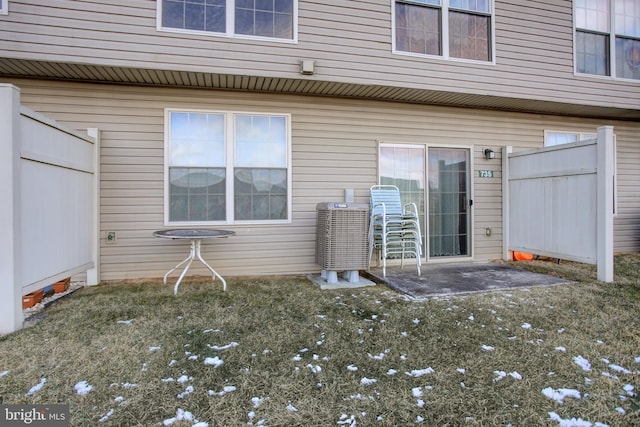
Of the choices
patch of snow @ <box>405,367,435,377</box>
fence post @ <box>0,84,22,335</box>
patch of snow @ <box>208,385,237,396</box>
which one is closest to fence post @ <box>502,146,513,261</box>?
patch of snow @ <box>405,367,435,377</box>

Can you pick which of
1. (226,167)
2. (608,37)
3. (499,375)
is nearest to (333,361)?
(499,375)

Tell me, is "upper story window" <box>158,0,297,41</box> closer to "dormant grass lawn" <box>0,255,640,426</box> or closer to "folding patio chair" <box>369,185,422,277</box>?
"folding patio chair" <box>369,185,422,277</box>

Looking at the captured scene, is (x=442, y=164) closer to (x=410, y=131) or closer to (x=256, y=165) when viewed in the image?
(x=410, y=131)

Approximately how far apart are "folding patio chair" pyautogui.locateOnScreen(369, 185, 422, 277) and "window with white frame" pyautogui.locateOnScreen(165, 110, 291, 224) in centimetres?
124

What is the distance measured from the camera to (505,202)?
5.50 metres

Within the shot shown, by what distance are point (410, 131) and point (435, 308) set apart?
2.91m

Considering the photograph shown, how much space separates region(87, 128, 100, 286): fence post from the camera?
411cm

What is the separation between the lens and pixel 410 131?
16.8 ft

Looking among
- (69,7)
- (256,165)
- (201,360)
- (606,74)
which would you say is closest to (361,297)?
(201,360)

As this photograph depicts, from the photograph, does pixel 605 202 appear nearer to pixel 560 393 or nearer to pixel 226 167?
pixel 560 393

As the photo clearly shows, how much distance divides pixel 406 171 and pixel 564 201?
2125 millimetres

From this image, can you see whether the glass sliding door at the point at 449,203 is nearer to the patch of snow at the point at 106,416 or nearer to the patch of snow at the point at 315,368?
the patch of snow at the point at 315,368

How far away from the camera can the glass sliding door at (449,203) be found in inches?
209

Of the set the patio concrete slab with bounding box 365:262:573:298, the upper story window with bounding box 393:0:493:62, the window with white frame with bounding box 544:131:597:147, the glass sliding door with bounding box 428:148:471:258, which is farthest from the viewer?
the window with white frame with bounding box 544:131:597:147
